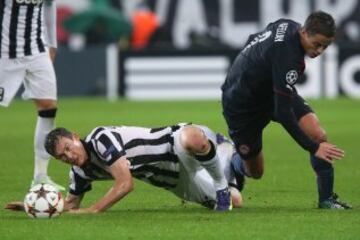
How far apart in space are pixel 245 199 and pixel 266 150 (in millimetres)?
5093

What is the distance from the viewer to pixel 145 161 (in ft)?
30.6

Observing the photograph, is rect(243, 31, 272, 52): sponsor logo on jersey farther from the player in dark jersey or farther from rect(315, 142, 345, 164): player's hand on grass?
rect(315, 142, 345, 164): player's hand on grass

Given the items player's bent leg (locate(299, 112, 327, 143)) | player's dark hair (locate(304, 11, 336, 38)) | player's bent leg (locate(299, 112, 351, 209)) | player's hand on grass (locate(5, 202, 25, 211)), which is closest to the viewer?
player's dark hair (locate(304, 11, 336, 38))

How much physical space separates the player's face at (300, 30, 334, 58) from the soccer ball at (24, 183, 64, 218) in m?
2.17

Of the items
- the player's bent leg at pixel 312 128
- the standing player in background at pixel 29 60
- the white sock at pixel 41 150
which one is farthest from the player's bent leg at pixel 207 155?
the standing player in background at pixel 29 60

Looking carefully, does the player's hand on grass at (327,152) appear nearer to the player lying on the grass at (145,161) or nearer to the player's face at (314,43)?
the player's face at (314,43)

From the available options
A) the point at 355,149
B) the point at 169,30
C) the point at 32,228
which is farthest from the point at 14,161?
the point at 169,30

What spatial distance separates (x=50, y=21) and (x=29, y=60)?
0.49 meters

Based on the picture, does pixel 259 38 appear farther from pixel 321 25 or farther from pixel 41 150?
pixel 41 150

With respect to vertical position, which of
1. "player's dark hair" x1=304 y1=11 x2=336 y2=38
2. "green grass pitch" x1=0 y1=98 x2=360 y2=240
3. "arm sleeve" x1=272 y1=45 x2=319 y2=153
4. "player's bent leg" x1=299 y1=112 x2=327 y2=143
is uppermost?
"player's dark hair" x1=304 y1=11 x2=336 y2=38

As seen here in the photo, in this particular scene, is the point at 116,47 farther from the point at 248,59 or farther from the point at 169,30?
the point at 248,59

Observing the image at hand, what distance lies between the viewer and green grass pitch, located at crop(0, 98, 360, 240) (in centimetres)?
812

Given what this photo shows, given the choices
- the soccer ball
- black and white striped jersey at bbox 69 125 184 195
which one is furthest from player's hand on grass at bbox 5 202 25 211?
black and white striped jersey at bbox 69 125 184 195

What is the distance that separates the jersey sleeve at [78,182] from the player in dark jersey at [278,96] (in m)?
1.40
